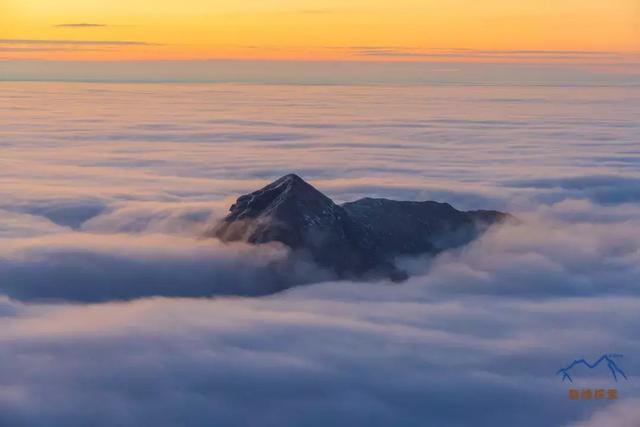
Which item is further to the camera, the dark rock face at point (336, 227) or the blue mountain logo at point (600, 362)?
the dark rock face at point (336, 227)

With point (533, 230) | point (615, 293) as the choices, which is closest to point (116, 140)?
point (533, 230)

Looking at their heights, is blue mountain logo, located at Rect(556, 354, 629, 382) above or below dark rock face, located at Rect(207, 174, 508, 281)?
below

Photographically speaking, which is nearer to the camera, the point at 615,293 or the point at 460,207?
the point at 615,293

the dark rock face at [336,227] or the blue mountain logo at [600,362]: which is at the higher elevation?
the dark rock face at [336,227]

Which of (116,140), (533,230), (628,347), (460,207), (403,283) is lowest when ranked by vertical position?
(628,347)

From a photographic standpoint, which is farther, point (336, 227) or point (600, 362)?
point (336, 227)

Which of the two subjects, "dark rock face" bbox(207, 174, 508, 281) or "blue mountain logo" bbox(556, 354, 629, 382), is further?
"dark rock face" bbox(207, 174, 508, 281)

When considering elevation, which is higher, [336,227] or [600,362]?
[336,227]

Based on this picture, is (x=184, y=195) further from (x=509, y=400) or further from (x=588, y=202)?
(x=509, y=400)
